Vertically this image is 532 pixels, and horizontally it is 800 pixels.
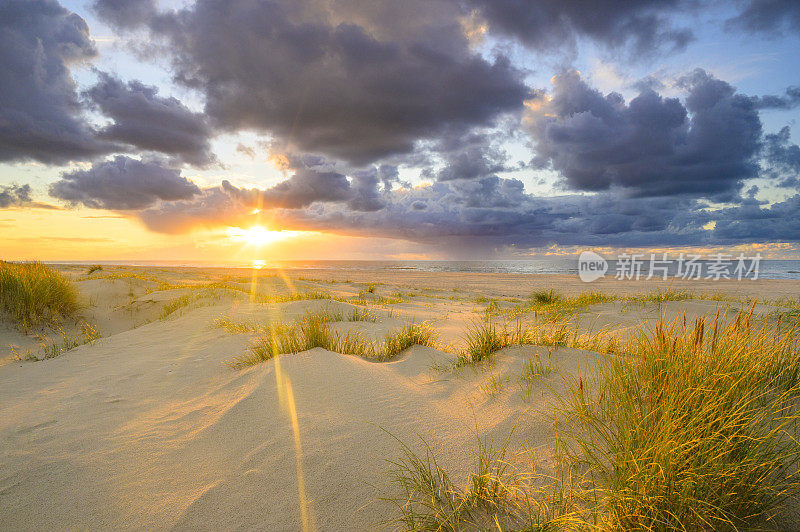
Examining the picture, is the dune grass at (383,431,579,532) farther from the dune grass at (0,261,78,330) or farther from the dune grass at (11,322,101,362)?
the dune grass at (0,261,78,330)

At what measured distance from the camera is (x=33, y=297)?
7.34 metres

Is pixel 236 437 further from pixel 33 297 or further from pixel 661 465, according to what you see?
pixel 33 297

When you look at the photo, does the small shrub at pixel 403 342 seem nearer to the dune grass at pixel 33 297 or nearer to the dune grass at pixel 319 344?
the dune grass at pixel 319 344

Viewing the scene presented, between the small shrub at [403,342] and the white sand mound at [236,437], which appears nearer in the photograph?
the white sand mound at [236,437]

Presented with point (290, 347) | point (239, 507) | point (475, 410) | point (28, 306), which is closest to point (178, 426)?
point (239, 507)

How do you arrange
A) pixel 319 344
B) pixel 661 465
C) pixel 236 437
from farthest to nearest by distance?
pixel 319 344 → pixel 236 437 → pixel 661 465

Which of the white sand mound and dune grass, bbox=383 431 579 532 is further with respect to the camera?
the white sand mound

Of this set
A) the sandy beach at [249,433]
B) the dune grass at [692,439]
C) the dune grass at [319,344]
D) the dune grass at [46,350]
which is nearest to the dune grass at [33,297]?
the dune grass at [46,350]

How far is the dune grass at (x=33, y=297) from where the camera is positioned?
7.20m

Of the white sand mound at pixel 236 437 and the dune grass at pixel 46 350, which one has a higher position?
the white sand mound at pixel 236 437

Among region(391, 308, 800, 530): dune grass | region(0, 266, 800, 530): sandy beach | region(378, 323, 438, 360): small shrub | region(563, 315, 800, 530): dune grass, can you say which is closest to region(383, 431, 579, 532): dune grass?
region(391, 308, 800, 530): dune grass

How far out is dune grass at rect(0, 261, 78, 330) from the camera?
283 inches

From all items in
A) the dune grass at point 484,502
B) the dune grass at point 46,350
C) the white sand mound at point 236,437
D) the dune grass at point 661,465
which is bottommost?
the dune grass at point 46,350

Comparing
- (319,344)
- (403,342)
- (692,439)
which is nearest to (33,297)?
(319,344)
